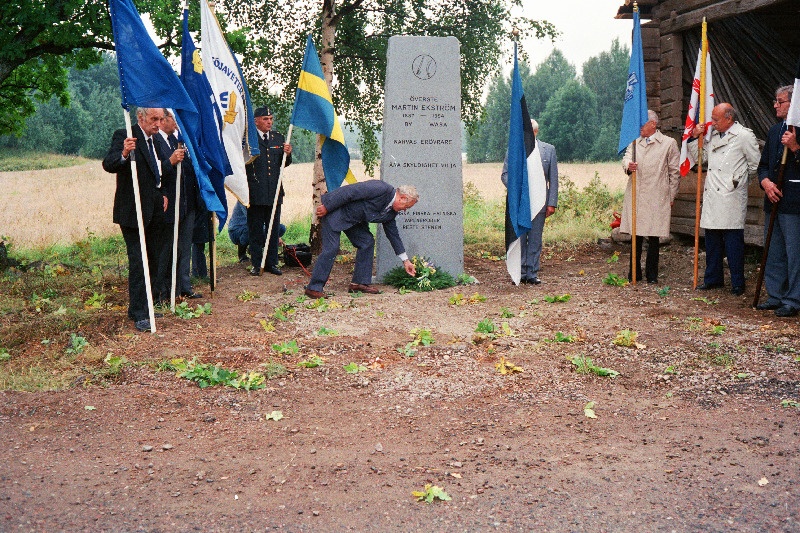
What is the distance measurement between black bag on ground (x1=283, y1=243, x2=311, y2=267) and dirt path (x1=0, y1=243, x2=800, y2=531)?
3.26 metres

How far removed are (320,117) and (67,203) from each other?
15.0 m

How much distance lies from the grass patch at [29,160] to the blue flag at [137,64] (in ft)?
133

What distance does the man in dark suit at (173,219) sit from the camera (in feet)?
25.7

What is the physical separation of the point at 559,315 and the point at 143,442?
4.43 metres

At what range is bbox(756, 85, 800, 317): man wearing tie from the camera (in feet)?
24.4

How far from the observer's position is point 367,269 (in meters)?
9.20

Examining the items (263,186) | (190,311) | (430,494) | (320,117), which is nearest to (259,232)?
(263,186)

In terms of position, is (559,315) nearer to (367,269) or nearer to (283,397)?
(367,269)

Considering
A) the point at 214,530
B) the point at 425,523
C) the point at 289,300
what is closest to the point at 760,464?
the point at 425,523

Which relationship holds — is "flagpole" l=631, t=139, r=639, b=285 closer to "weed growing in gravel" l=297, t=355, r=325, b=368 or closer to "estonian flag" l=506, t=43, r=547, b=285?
"estonian flag" l=506, t=43, r=547, b=285

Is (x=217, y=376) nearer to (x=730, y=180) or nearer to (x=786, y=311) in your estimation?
(x=786, y=311)

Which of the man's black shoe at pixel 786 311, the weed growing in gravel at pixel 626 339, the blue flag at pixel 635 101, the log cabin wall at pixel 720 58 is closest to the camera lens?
the weed growing in gravel at pixel 626 339

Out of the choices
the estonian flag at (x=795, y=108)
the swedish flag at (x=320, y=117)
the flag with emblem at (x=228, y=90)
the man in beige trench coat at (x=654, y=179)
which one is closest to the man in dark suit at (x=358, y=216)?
the swedish flag at (x=320, y=117)

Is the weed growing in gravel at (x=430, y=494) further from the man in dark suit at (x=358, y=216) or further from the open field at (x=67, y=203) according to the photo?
the open field at (x=67, y=203)
